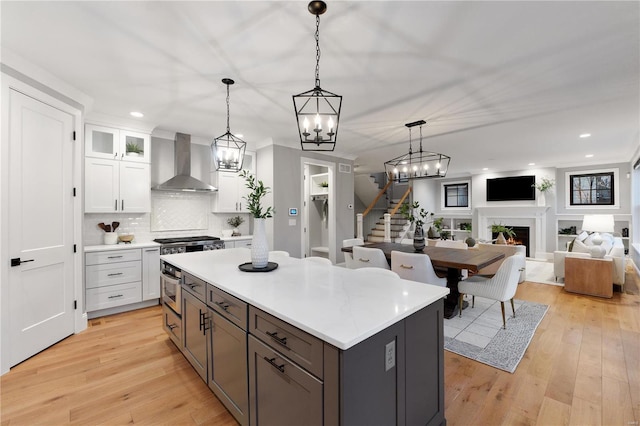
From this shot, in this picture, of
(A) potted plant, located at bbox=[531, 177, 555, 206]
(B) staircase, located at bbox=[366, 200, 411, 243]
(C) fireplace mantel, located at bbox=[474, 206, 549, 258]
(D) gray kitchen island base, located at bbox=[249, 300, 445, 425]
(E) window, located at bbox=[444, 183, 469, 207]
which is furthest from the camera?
(E) window, located at bbox=[444, 183, 469, 207]

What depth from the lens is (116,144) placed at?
396 cm

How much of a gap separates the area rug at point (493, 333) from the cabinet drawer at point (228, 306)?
7.17ft

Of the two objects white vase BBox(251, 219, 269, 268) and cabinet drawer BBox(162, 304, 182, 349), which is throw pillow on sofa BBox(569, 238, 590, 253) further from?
cabinet drawer BBox(162, 304, 182, 349)

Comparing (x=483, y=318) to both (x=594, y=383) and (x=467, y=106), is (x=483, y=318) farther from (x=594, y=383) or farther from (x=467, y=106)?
(x=467, y=106)

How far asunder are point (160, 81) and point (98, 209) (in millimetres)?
2110

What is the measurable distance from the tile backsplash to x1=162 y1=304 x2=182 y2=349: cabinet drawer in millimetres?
2042

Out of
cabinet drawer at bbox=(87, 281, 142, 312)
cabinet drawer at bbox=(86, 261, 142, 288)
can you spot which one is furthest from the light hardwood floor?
cabinet drawer at bbox=(86, 261, 142, 288)

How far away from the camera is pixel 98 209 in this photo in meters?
3.81

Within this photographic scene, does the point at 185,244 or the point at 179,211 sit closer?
the point at 185,244

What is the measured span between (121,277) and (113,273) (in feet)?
0.36

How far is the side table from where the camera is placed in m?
4.32

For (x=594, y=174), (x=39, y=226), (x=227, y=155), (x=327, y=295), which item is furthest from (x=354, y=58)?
(x=594, y=174)

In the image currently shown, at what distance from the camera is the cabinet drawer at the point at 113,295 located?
357 cm

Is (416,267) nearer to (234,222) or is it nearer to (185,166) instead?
(234,222)
